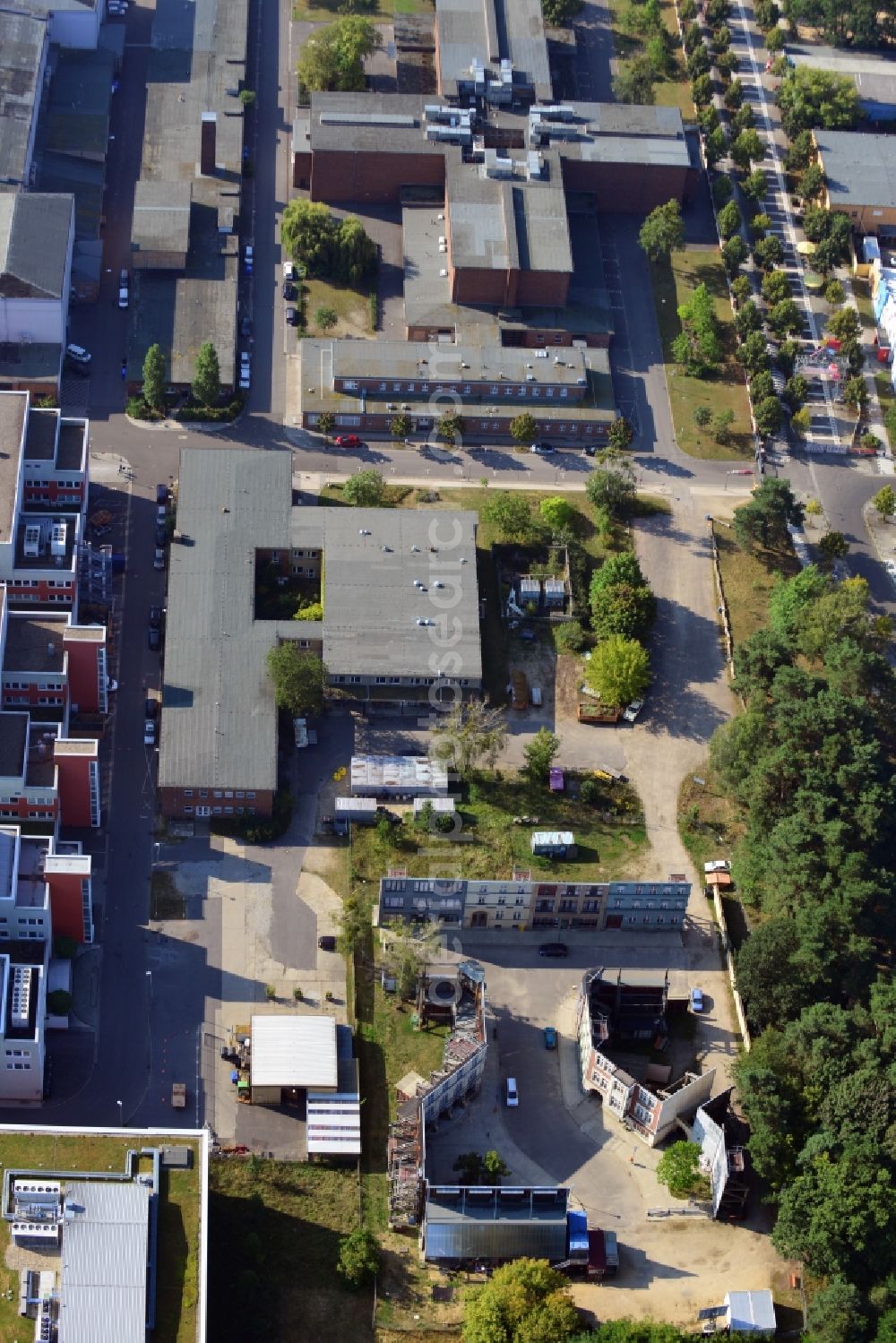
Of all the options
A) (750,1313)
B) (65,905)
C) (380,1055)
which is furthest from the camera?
(65,905)

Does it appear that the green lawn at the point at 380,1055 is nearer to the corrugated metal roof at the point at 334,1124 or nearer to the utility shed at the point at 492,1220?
the corrugated metal roof at the point at 334,1124

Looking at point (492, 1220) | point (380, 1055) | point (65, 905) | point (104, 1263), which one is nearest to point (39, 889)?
point (65, 905)

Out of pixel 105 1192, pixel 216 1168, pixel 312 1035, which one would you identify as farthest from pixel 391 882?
pixel 105 1192

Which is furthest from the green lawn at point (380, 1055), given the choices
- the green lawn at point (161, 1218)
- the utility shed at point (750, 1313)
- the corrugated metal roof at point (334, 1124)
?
the utility shed at point (750, 1313)

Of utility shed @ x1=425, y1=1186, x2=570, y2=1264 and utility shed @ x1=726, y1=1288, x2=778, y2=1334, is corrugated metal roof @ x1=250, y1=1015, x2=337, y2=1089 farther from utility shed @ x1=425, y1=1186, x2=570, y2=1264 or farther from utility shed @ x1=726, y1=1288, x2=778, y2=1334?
utility shed @ x1=726, y1=1288, x2=778, y2=1334

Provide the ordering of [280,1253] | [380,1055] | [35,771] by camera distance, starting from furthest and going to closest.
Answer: [35,771]
[380,1055]
[280,1253]

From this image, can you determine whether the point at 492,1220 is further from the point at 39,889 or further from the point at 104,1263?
the point at 39,889

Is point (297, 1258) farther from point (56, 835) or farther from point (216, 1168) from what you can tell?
point (56, 835)
